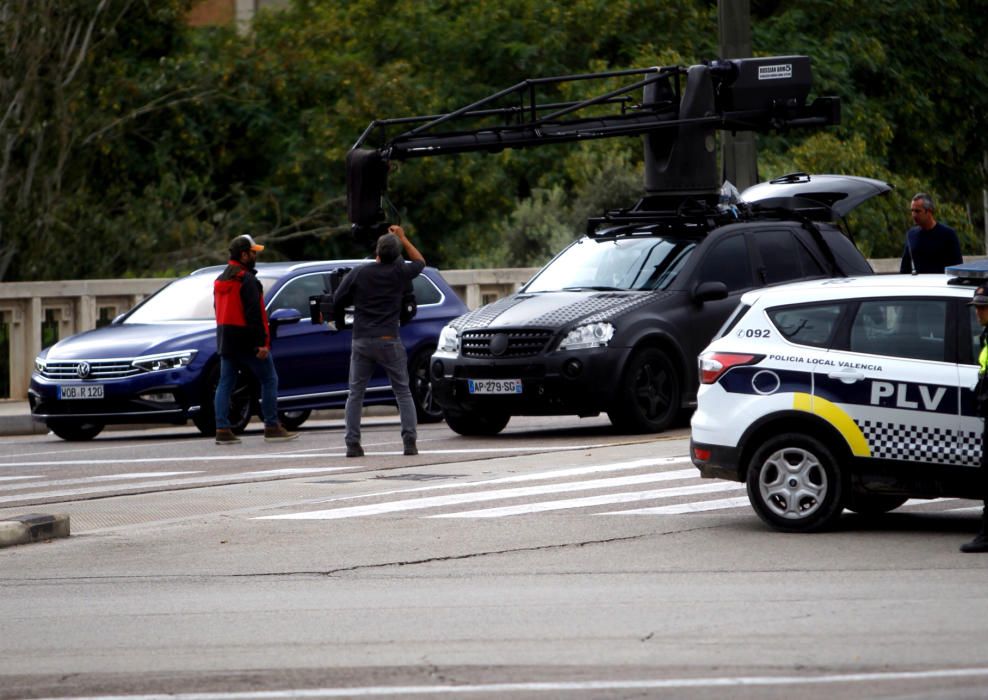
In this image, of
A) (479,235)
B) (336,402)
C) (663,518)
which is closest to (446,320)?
(336,402)

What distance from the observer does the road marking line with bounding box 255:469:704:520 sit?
12523mm

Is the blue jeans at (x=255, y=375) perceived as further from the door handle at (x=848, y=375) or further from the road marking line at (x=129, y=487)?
the door handle at (x=848, y=375)

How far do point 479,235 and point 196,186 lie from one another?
5.79m

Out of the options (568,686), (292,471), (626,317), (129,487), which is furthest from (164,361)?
(568,686)

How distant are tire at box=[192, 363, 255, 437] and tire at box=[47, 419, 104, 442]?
1.22 meters

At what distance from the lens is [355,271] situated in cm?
1631

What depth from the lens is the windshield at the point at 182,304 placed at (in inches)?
772

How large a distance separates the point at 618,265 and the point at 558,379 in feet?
5.33

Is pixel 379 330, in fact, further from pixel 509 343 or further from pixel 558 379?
pixel 558 379

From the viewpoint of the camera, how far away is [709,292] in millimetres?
16984

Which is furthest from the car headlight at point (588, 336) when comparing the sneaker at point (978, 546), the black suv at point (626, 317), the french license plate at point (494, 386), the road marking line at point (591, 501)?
the sneaker at point (978, 546)

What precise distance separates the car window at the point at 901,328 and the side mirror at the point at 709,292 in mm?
5915

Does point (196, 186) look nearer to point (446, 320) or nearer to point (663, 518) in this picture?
point (446, 320)

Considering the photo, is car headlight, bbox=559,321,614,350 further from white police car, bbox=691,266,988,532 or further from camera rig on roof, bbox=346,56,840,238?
white police car, bbox=691,266,988,532
